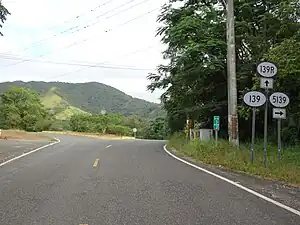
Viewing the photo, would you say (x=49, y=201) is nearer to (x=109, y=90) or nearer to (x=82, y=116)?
(x=82, y=116)

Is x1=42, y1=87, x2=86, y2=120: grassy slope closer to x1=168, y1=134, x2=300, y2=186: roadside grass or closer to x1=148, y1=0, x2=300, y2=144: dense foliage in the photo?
x1=148, y1=0, x2=300, y2=144: dense foliage

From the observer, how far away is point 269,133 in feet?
83.3

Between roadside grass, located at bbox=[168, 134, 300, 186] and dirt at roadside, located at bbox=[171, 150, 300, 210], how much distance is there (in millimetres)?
442

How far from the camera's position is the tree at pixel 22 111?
92.7 metres

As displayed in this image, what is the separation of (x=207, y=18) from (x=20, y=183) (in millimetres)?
16266

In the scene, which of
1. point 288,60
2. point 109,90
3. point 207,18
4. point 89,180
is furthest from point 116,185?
point 109,90

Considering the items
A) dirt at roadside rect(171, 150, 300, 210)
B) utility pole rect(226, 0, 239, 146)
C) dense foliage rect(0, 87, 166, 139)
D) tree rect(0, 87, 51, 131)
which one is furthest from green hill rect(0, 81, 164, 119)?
dirt at roadside rect(171, 150, 300, 210)

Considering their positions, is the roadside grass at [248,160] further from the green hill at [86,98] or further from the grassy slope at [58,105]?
Answer: the green hill at [86,98]

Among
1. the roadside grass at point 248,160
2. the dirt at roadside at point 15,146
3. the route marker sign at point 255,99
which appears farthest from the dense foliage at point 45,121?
the route marker sign at point 255,99

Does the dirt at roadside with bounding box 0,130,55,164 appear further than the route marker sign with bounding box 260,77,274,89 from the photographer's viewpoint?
Yes

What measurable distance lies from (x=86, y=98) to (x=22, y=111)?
64.2 meters

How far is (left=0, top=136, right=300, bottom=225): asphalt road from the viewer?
706cm

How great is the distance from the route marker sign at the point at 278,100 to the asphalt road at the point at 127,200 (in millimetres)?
3411

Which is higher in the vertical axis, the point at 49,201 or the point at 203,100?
the point at 203,100
